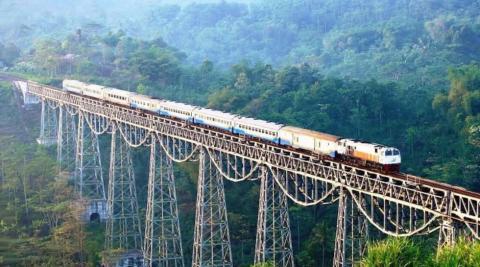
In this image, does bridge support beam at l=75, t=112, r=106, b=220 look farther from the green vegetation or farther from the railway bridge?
the green vegetation

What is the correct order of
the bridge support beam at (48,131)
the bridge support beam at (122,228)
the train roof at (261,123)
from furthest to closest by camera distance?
the bridge support beam at (48,131) → the bridge support beam at (122,228) → the train roof at (261,123)

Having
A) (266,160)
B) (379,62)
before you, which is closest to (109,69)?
(379,62)

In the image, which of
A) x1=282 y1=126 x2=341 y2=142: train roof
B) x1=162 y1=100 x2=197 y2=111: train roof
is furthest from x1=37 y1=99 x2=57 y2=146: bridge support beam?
x1=282 y1=126 x2=341 y2=142: train roof

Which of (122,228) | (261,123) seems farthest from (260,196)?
(122,228)

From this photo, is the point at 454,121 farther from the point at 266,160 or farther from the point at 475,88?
the point at 266,160

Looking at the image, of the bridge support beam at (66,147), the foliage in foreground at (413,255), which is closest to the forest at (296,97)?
the foliage in foreground at (413,255)

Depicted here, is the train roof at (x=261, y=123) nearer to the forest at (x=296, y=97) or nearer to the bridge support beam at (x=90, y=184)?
the forest at (x=296, y=97)
